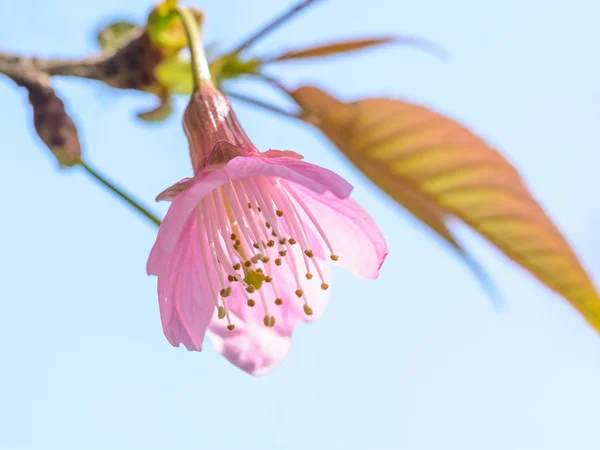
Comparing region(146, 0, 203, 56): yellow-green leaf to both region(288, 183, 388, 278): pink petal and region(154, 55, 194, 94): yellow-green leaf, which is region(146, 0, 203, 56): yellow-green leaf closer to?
region(154, 55, 194, 94): yellow-green leaf

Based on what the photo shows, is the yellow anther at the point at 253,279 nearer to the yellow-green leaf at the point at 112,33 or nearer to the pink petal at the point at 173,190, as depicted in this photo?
the pink petal at the point at 173,190

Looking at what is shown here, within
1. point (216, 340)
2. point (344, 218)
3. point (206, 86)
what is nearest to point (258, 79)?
point (206, 86)

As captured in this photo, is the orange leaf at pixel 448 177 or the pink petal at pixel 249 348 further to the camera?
the pink petal at pixel 249 348

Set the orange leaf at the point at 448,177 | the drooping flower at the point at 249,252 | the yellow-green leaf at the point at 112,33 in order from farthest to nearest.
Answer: the yellow-green leaf at the point at 112,33, the drooping flower at the point at 249,252, the orange leaf at the point at 448,177

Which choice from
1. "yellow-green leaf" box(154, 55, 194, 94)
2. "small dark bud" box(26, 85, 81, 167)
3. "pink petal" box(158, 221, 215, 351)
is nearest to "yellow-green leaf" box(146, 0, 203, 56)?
"yellow-green leaf" box(154, 55, 194, 94)

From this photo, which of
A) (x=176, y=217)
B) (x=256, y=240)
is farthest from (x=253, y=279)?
(x=176, y=217)

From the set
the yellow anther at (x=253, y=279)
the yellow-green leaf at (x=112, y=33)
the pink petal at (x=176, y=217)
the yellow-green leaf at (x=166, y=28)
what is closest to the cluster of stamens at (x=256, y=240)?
the yellow anther at (x=253, y=279)
